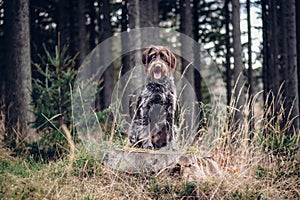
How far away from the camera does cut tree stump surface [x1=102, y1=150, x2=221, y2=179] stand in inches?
220

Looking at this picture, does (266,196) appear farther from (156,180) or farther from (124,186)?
(124,186)

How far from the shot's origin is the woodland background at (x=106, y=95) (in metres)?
5.46

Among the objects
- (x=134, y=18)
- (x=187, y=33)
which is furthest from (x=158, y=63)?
(x=187, y=33)

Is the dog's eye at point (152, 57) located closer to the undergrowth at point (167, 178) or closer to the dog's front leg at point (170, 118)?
the dog's front leg at point (170, 118)

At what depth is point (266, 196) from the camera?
5.30 m

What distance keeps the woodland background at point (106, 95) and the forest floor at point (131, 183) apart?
15mm

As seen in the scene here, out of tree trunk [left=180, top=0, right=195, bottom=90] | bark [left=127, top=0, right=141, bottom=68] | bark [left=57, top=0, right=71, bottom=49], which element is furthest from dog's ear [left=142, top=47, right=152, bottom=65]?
bark [left=57, top=0, right=71, bottom=49]

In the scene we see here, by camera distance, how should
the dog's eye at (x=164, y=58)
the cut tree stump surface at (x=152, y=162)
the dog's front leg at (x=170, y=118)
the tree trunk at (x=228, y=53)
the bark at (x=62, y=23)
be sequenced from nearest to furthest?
the cut tree stump surface at (x=152, y=162) < the dog's eye at (x=164, y=58) < the dog's front leg at (x=170, y=118) < the bark at (x=62, y=23) < the tree trunk at (x=228, y=53)

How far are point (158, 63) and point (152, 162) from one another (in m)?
1.26

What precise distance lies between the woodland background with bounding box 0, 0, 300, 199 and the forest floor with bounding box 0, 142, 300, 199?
1 centimetres

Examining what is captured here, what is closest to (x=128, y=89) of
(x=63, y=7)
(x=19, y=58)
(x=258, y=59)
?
(x=19, y=58)

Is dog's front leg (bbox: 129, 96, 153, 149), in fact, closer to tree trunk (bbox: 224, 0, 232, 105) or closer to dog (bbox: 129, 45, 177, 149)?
dog (bbox: 129, 45, 177, 149)

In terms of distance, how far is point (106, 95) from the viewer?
48.2 feet

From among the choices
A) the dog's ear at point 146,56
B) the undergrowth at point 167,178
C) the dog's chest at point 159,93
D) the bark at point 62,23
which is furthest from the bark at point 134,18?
the bark at point 62,23
